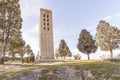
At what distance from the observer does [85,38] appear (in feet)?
190

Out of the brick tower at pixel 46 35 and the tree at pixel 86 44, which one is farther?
the tree at pixel 86 44


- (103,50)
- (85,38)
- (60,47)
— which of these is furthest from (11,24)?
(60,47)

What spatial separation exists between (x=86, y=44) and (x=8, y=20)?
30527 millimetres

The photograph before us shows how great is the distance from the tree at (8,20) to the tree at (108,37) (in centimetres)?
2547

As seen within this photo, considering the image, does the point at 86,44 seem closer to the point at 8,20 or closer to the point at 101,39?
the point at 101,39

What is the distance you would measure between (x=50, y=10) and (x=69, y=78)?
36923mm

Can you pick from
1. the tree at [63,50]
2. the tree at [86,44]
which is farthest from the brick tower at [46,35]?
the tree at [63,50]

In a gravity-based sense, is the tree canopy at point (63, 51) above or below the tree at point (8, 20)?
below

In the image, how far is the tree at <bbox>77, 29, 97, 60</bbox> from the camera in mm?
55875

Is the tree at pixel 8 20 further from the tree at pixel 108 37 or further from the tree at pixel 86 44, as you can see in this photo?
the tree at pixel 86 44

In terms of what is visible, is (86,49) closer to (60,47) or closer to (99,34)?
(99,34)

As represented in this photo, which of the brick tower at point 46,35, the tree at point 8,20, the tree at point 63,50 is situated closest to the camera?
the tree at point 8,20

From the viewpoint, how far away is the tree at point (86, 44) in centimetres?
5588

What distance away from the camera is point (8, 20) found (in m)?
30.6
